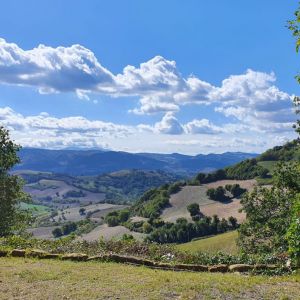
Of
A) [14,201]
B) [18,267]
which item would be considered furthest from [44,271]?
[14,201]

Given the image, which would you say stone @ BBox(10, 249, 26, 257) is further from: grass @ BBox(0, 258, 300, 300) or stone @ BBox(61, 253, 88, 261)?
grass @ BBox(0, 258, 300, 300)

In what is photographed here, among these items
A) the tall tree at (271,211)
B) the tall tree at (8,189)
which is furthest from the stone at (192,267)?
the tall tree at (8,189)

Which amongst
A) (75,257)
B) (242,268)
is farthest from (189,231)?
(242,268)

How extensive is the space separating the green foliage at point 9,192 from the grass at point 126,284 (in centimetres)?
2501

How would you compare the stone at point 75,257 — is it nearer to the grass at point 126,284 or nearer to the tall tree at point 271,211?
the grass at point 126,284

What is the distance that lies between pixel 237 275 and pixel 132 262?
5.41 metres

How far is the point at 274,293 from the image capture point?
16500 millimetres

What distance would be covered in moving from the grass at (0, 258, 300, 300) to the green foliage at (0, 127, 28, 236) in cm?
2501

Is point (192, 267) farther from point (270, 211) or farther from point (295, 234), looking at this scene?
Result: point (270, 211)

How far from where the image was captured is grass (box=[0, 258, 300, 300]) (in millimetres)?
16000

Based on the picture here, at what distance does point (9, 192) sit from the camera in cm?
4681

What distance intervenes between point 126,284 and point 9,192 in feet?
106

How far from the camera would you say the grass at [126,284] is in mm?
16000

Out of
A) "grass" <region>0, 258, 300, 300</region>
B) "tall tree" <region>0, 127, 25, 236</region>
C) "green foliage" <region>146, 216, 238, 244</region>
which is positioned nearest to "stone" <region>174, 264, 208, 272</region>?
"grass" <region>0, 258, 300, 300</region>
